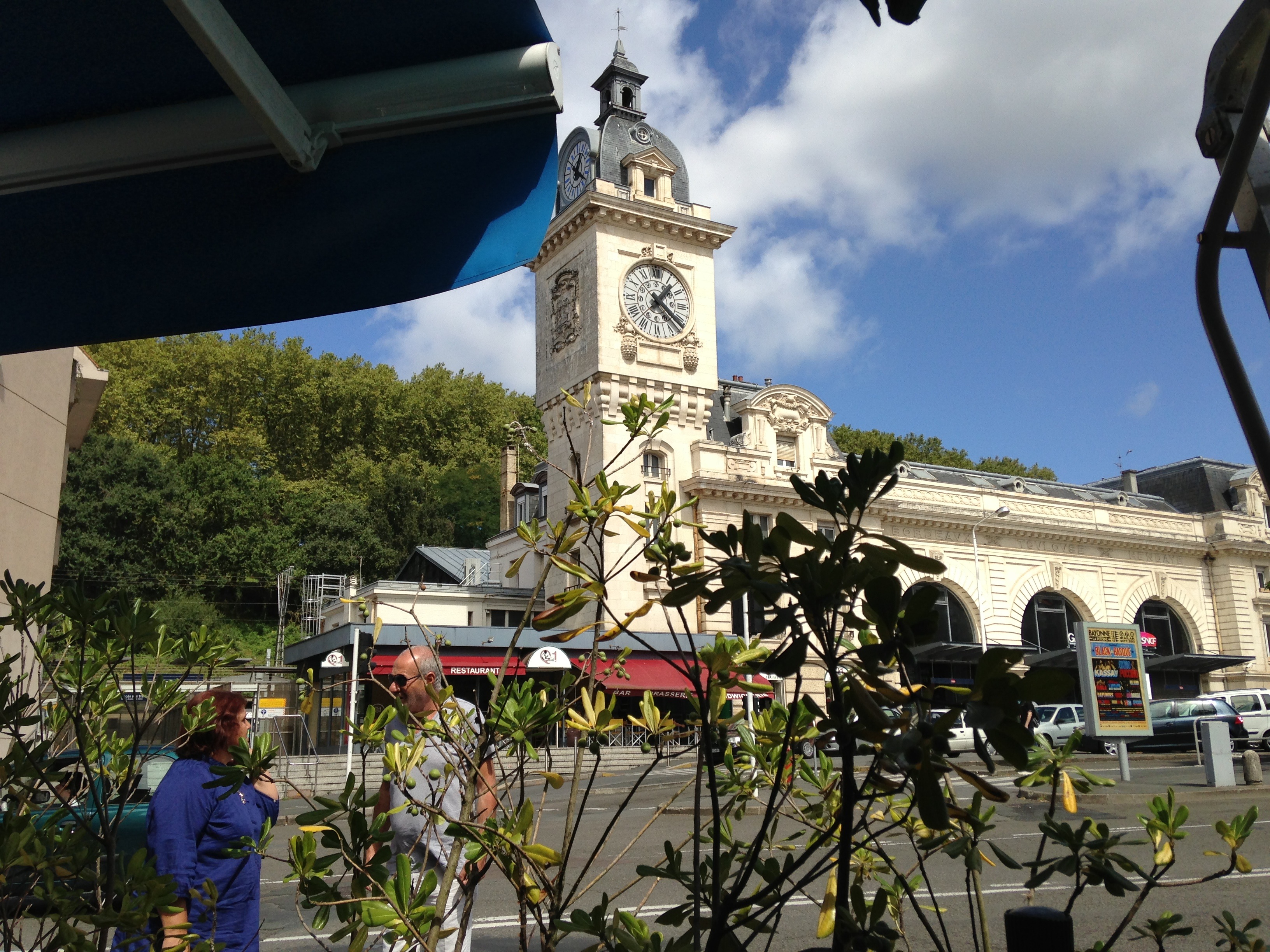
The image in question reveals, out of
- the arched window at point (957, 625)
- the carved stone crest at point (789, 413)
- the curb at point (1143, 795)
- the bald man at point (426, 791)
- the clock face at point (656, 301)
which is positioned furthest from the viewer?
the arched window at point (957, 625)

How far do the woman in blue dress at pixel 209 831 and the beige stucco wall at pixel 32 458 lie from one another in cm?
703

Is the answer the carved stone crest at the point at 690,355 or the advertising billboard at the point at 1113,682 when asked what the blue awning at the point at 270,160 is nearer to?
the advertising billboard at the point at 1113,682

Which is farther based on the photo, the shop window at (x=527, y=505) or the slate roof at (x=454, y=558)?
the slate roof at (x=454, y=558)

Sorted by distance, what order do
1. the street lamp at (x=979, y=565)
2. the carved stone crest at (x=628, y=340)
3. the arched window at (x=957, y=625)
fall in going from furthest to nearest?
the arched window at (x=957, y=625) → the street lamp at (x=979, y=565) → the carved stone crest at (x=628, y=340)

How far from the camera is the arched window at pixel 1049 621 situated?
143 ft

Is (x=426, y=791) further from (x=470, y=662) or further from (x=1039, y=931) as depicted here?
(x=470, y=662)

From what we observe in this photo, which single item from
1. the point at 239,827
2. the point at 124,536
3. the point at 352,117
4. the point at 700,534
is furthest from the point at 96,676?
the point at 124,536

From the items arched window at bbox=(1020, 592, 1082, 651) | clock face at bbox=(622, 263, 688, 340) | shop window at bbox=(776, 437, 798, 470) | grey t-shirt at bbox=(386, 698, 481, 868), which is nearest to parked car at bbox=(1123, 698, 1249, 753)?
arched window at bbox=(1020, 592, 1082, 651)

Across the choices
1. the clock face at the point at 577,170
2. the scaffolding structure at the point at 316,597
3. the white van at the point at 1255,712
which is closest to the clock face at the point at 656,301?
the clock face at the point at 577,170

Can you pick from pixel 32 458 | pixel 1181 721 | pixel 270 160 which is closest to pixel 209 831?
pixel 270 160

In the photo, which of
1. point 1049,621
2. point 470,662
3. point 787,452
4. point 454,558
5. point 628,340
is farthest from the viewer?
point 454,558

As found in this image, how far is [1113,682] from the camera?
62.5 feet

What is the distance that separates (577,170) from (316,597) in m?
22.7

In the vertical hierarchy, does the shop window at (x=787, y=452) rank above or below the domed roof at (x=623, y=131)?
below
